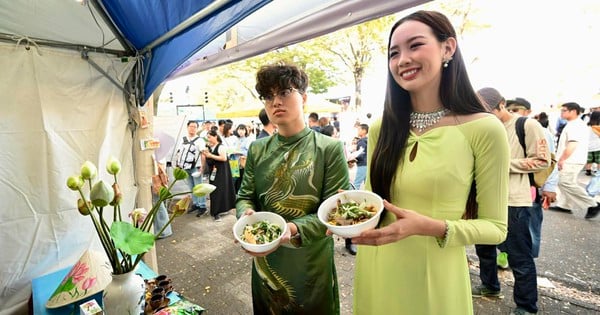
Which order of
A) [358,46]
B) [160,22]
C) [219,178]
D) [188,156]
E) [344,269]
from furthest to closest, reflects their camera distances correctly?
[358,46] < [188,156] < [219,178] < [344,269] < [160,22]

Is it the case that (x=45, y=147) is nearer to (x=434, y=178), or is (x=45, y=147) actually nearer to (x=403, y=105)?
(x=403, y=105)

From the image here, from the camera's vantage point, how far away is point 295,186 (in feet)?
4.84

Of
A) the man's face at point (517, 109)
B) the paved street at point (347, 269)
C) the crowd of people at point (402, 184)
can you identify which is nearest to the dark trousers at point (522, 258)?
the paved street at point (347, 269)

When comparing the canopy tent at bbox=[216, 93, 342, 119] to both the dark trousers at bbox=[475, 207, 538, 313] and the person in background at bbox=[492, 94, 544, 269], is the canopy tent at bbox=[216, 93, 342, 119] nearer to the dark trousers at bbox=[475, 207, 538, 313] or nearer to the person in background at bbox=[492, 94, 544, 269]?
the person in background at bbox=[492, 94, 544, 269]

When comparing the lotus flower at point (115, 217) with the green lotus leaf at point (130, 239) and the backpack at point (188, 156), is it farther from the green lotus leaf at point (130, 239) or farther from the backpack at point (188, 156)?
the backpack at point (188, 156)

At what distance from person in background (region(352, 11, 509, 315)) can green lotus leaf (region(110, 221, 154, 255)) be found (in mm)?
783

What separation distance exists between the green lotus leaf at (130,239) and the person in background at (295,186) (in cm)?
47

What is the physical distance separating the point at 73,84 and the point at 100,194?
172 cm

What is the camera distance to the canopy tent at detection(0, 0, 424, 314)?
5.94 feet

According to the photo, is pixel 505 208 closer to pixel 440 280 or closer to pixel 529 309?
pixel 440 280

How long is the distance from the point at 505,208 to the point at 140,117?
8.82 ft

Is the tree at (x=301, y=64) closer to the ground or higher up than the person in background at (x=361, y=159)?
higher up

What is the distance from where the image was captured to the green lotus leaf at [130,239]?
101cm

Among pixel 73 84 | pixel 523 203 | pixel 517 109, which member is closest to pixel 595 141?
pixel 517 109
